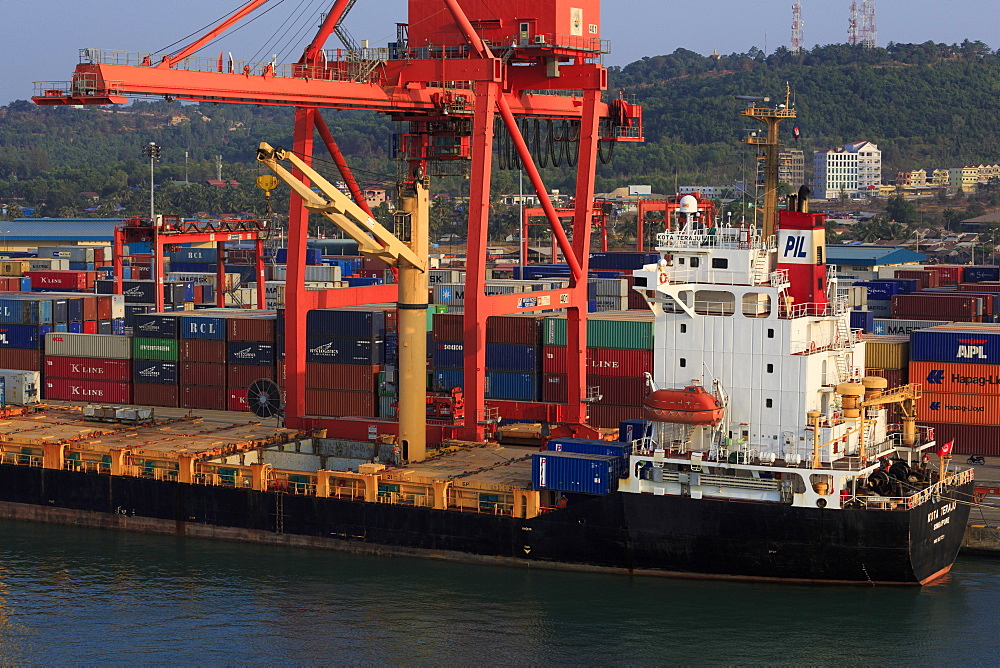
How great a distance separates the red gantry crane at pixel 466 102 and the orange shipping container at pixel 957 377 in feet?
34.3

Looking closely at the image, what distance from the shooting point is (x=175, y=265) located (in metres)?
105

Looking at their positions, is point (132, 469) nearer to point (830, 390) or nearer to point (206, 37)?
point (206, 37)

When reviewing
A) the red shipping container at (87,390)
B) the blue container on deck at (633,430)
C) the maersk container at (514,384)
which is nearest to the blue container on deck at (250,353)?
the red shipping container at (87,390)

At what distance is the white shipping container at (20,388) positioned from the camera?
53906mm

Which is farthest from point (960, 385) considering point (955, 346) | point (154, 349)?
point (154, 349)

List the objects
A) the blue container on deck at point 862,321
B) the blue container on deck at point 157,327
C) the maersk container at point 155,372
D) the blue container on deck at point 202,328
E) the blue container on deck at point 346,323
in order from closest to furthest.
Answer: the blue container on deck at point 346,323, the blue container on deck at point 202,328, the blue container on deck at point 862,321, the blue container on deck at point 157,327, the maersk container at point 155,372

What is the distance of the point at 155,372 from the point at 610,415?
60.5ft

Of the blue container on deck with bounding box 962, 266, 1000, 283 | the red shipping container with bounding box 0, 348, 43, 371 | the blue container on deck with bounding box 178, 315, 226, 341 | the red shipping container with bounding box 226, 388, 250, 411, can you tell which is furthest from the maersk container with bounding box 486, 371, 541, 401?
the blue container on deck with bounding box 962, 266, 1000, 283

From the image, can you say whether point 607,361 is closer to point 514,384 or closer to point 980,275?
point 514,384

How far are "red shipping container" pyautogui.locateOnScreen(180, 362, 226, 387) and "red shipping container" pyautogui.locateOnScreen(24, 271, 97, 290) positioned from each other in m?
27.1

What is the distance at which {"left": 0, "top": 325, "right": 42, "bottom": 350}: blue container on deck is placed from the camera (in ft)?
191

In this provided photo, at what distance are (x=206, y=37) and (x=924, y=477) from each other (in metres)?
22.8

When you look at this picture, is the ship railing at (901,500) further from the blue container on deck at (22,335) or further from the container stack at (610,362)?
the blue container on deck at (22,335)

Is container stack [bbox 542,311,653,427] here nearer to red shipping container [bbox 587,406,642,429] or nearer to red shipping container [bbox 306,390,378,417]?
red shipping container [bbox 587,406,642,429]
